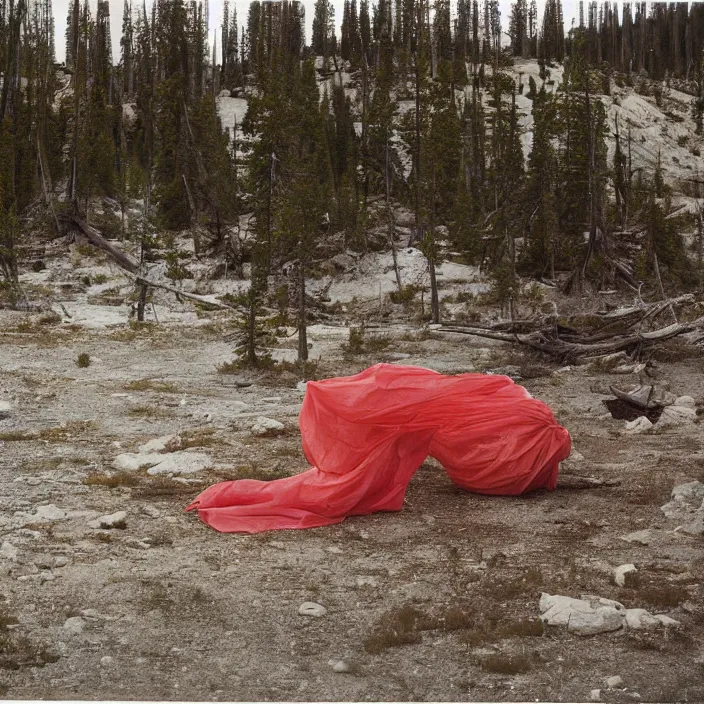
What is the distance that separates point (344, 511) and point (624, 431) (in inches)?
143

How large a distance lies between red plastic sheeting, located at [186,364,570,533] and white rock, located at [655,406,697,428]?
2.77m

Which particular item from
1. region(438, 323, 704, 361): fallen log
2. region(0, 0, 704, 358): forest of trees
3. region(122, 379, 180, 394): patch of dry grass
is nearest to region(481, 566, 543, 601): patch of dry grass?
region(122, 379, 180, 394): patch of dry grass

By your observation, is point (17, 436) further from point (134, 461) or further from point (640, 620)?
point (640, 620)

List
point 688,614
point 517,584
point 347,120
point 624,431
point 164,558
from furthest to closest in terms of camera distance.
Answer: point 347,120 < point 624,431 < point 164,558 < point 517,584 < point 688,614

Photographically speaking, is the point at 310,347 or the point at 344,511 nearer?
the point at 344,511

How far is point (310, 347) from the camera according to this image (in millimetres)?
12516

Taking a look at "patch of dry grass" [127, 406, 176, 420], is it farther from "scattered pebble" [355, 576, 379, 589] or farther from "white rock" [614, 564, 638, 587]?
"white rock" [614, 564, 638, 587]

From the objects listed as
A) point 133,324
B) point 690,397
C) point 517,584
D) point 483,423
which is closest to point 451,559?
point 517,584

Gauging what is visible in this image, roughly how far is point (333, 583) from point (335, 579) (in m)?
0.05

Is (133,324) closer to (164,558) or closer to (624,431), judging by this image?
(624,431)

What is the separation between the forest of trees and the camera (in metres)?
17.2

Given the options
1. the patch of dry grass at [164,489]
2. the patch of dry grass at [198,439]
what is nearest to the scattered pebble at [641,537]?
the patch of dry grass at [164,489]

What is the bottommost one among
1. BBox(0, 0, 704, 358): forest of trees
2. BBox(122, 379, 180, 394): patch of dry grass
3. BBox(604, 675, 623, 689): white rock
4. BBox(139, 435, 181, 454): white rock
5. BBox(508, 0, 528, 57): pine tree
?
BBox(122, 379, 180, 394): patch of dry grass

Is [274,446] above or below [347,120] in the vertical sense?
below
